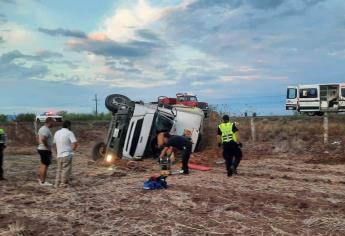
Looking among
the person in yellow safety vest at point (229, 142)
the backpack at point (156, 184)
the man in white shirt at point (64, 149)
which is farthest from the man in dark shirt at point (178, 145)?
the man in white shirt at point (64, 149)

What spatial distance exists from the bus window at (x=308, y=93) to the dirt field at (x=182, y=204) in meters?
22.3

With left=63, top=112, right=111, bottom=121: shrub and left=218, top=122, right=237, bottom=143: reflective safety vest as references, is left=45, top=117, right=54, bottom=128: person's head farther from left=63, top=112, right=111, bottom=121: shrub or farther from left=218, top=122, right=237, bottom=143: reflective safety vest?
left=63, top=112, right=111, bottom=121: shrub

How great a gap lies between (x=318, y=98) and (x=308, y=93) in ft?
2.99

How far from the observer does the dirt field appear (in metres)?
8.74

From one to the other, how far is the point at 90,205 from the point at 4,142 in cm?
541

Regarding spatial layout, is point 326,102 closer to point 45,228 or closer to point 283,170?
point 283,170

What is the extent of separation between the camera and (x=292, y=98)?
40.0 m

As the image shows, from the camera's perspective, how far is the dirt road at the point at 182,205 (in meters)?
8.72

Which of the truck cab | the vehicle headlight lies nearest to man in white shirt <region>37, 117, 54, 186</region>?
the vehicle headlight

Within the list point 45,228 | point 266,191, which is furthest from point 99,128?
point 45,228

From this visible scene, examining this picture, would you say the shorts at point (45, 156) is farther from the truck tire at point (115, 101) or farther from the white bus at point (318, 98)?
the white bus at point (318, 98)

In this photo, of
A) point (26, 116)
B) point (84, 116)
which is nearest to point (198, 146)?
point (84, 116)

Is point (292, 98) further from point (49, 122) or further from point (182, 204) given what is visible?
point (182, 204)

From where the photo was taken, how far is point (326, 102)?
38250mm
